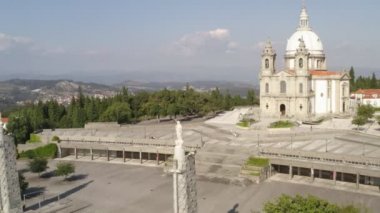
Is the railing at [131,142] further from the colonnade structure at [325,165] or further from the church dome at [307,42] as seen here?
the church dome at [307,42]

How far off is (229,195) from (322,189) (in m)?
8.11

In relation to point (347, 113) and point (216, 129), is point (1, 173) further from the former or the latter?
point (347, 113)

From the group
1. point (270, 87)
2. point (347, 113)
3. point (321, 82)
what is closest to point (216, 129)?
point (270, 87)

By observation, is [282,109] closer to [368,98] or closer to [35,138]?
[368,98]

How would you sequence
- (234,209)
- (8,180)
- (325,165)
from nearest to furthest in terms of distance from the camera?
(8,180), (234,209), (325,165)

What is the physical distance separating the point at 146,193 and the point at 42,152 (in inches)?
773

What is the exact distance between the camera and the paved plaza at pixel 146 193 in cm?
3082

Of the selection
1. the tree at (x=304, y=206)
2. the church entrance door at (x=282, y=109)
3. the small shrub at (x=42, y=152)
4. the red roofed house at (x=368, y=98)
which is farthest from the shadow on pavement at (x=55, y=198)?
the red roofed house at (x=368, y=98)

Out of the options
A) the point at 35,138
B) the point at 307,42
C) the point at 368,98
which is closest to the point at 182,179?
the point at 35,138

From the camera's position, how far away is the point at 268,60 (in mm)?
65875

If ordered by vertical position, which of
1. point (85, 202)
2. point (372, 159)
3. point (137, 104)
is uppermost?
point (137, 104)

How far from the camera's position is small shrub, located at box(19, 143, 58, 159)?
4758cm

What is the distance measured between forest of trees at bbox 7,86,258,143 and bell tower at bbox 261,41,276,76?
39.7 ft

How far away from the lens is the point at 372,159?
1383 inches
